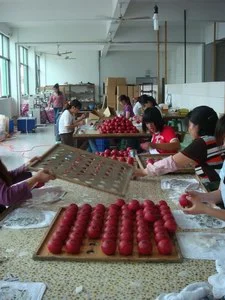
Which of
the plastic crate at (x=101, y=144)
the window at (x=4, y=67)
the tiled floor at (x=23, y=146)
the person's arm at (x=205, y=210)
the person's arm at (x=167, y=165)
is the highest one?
the window at (x=4, y=67)

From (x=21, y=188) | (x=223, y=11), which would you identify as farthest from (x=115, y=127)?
(x=223, y=11)

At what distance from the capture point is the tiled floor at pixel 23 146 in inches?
319

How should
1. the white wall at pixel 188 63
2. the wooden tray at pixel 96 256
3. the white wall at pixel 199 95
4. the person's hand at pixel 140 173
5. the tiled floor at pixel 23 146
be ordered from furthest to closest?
the white wall at pixel 188 63 < the tiled floor at pixel 23 146 < the white wall at pixel 199 95 < the person's hand at pixel 140 173 < the wooden tray at pixel 96 256

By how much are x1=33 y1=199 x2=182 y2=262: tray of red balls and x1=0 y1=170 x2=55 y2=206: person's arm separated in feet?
0.69

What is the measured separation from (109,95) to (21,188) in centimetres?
1082

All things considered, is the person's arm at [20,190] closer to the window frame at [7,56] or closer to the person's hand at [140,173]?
the person's hand at [140,173]

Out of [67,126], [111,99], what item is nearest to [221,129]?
[67,126]

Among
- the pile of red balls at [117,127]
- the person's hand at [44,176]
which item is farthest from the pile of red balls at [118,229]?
the pile of red balls at [117,127]

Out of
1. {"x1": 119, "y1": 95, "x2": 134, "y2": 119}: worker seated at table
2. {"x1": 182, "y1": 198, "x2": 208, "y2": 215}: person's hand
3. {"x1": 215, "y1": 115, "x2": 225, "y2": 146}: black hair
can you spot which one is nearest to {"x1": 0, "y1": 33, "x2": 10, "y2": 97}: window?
{"x1": 119, "y1": 95, "x2": 134, "y2": 119}: worker seated at table

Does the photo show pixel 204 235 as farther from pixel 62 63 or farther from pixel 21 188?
pixel 62 63

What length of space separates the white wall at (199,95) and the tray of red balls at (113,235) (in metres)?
5.33

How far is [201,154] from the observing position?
249 cm

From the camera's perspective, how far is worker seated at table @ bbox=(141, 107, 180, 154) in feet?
12.0

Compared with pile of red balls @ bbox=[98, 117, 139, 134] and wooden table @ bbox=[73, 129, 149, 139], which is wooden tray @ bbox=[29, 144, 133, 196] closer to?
wooden table @ bbox=[73, 129, 149, 139]
